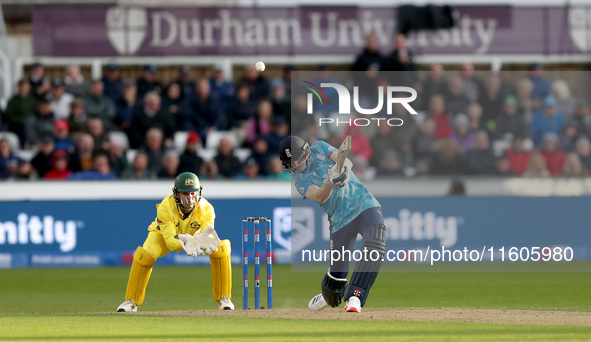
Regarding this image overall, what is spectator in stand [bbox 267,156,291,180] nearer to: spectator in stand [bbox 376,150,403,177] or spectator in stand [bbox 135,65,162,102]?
spectator in stand [bbox 135,65,162,102]

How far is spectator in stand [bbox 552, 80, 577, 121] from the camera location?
19.2m

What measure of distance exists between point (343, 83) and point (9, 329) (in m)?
5.16

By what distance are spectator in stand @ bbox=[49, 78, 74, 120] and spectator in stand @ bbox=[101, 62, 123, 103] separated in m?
0.75

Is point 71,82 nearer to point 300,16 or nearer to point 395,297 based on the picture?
point 300,16

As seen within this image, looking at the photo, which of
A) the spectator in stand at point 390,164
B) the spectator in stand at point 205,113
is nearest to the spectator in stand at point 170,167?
the spectator in stand at point 205,113

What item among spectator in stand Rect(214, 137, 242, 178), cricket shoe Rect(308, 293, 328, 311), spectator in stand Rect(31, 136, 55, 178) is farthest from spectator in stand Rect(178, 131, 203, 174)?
cricket shoe Rect(308, 293, 328, 311)

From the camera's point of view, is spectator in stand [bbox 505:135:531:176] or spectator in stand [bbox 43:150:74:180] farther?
spectator in stand [bbox 43:150:74:180]

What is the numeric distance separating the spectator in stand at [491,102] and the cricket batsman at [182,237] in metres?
7.14

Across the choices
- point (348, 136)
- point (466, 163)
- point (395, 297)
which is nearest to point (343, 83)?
point (348, 136)

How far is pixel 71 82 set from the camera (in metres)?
23.2

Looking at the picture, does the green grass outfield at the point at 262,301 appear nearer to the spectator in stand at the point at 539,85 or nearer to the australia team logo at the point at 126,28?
the spectator in stand at the point at 539,85

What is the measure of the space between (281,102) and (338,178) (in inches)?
408

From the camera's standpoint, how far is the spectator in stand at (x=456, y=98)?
17.8 meters

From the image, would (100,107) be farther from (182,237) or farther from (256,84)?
(182,237)
